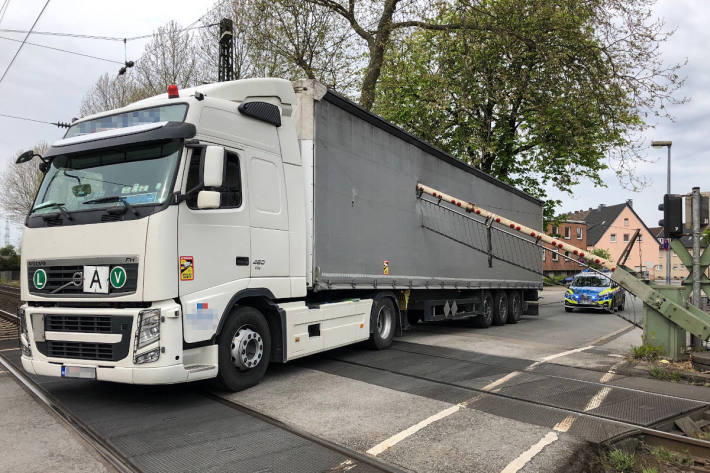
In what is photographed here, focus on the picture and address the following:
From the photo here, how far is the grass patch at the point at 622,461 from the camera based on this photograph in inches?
166

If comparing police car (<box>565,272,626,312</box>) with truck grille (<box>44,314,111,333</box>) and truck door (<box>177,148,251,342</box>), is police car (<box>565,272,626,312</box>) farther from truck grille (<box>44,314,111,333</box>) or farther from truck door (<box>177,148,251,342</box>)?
truck grille (<box>44,314,111,333</box>)

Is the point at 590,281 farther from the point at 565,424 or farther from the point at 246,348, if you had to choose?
the point at 246,348

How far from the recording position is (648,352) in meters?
8.66

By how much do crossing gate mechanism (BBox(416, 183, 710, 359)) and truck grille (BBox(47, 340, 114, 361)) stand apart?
6.84 m

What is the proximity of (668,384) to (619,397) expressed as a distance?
1.41 metres

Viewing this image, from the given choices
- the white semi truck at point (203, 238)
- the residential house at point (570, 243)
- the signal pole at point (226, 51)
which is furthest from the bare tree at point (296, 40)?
the residential house at point (570, 243)

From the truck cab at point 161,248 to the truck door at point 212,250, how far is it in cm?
1

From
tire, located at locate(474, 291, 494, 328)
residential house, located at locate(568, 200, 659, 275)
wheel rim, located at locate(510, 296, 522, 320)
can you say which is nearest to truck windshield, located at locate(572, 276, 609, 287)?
wheel rim, located at locate(510, 296, 522, 320)

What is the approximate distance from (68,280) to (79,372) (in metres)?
0.94

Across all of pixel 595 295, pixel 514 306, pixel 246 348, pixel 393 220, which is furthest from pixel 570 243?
pixel 246 348

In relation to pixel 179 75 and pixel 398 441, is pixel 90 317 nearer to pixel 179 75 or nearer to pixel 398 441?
pixel 398 441

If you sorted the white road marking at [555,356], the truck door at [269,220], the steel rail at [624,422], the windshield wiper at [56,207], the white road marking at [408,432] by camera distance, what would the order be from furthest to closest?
the white road marking at [555,356] < the truck door at [269,220] < the windshield wiper at [56,207] < the steel rail at [624,422] < the white road marking at [408,432]

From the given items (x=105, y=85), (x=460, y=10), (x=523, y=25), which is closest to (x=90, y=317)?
(x=460, y=10)

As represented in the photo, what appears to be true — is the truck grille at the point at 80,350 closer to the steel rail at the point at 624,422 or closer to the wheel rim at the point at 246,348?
the wheel rim at the point at 246,348
